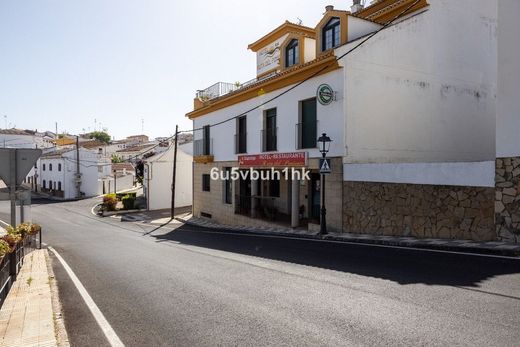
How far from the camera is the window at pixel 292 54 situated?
66.1 ft

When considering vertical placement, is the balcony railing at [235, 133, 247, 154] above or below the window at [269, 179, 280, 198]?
above

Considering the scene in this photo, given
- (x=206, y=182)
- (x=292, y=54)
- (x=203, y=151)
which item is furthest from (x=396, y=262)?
(x=206, y=182)

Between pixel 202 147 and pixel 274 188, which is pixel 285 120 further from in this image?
pixel 202 147

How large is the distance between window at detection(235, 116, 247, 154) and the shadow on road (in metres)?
10.4

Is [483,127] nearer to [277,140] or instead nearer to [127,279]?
[277,140]

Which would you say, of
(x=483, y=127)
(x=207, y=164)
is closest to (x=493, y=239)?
(x=483, y=127)

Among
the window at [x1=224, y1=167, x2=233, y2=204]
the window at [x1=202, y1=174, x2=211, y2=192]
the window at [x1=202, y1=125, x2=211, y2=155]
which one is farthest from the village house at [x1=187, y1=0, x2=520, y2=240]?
the window at [x1=202, y1=174, x2=211, y2=192]

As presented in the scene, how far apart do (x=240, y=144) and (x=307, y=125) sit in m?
5.93

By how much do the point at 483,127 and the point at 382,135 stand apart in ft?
17.5

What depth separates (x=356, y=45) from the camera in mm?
14109

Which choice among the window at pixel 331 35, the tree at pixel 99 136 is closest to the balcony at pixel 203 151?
the window at pixel 331 35

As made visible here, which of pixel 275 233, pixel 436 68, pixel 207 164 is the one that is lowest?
pixel 275 233

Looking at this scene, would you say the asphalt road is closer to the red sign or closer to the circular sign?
the circular sign

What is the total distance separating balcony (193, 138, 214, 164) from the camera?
24328 millimetres
